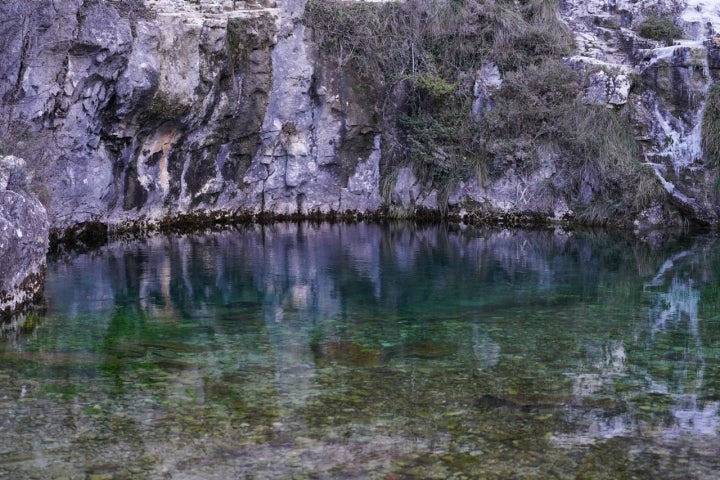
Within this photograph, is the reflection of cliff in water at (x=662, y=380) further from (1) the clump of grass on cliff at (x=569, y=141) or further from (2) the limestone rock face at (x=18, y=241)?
(1) the clump of grass on cliff at (x=569, y=141)

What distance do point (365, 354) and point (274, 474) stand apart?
9.46 ft

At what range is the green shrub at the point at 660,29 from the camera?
2195 centimetres

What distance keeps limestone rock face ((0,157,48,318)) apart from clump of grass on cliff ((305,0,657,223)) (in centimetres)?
1197

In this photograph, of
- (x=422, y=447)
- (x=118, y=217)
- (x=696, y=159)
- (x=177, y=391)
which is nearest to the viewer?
(x=422, y=447)

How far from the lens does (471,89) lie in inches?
864

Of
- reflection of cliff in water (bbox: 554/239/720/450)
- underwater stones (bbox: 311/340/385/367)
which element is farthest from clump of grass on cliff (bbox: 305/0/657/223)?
underwater stones (bbox: 311/340/385/367)

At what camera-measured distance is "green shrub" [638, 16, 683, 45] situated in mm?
21953

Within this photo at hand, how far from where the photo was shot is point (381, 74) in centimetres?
2162

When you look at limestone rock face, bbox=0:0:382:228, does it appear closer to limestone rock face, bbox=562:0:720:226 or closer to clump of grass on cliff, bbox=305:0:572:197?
clump of grass on cliff, bbox=305:0:572:197

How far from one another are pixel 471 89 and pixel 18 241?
1489 centimetres

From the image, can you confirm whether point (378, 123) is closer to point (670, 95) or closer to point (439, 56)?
→ point (439, 56)

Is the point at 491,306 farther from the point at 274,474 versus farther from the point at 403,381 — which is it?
the point at 274,474

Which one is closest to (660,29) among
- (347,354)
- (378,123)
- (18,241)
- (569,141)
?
(569,141)

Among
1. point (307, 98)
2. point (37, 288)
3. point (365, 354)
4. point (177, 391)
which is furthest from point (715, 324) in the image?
point (307, 98)
